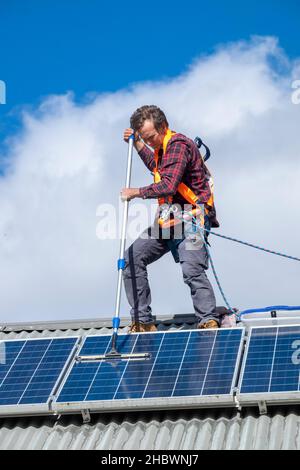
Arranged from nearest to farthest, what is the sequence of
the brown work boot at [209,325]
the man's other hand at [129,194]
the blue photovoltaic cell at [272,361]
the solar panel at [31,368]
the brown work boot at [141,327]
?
the blue photovoltaic cell at [272,361], the solar panel at [31,368], the brown work boot at [209,325], the man's other hand at [129,194], the brown work boot at [141,327]

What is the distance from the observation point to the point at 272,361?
1034 cm

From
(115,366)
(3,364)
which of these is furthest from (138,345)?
(3,364)

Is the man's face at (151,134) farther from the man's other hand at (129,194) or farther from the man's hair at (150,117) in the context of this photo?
the man's other hand at (129,194)

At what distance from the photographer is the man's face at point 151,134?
12.0 m

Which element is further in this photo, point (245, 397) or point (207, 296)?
point (207, 296)

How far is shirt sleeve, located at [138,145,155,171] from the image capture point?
500 inches

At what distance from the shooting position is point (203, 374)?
33.9ft

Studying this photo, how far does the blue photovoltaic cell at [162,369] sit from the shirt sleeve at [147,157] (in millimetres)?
2434

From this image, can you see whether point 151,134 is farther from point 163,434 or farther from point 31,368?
point 163,434

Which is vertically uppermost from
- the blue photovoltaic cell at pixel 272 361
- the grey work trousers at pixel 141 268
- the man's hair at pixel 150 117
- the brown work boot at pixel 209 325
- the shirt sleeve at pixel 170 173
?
the man's hair at pixel 150 117

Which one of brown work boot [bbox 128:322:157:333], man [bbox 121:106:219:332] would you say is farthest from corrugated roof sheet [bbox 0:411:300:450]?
brown work boot [bbox 128:322:157:333]

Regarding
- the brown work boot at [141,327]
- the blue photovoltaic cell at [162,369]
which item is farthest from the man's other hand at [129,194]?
the blue photovoltaic cell at [162,369]
